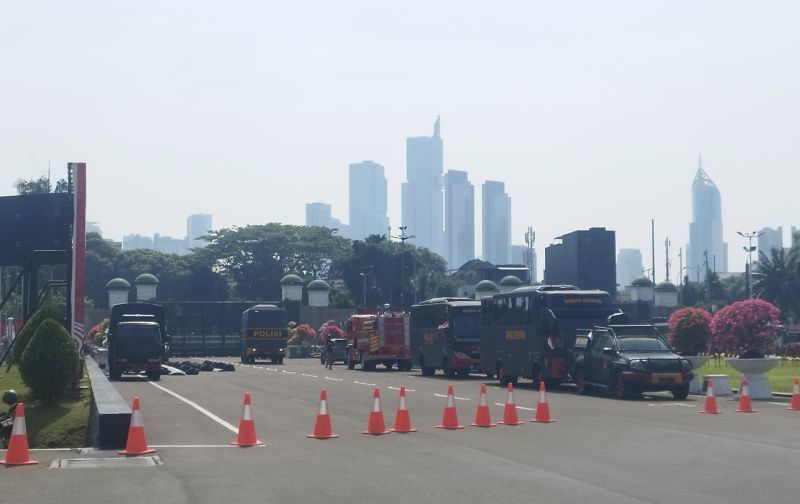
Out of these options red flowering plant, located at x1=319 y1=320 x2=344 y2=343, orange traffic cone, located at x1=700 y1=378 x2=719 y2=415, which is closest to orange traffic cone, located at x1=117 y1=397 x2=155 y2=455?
orange traffic cone, located at x1=700 y1=378 x2=719 y2=415

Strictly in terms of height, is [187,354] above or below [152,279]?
below

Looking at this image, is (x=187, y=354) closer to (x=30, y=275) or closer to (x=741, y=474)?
(x=30, y=275)

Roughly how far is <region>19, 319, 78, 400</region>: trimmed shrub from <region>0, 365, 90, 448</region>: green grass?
0.40 metres

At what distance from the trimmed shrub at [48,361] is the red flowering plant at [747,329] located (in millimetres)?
17361

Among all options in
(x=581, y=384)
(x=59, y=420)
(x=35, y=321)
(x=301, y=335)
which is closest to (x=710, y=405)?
(x=581, y=384)

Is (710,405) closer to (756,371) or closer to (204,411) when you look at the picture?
(756,371)

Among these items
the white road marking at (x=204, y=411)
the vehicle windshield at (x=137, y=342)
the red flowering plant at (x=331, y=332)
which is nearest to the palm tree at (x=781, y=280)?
the red flowering plant at (x=331, y=332)

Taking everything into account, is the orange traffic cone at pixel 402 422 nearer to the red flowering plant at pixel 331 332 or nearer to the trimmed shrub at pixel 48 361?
the trimmed shrub at pixel 48 361

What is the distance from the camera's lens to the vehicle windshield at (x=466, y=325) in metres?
44.9

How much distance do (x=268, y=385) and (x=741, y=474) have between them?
2552cm

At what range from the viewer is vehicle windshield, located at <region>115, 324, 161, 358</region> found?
42.7m

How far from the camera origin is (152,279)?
8662cm

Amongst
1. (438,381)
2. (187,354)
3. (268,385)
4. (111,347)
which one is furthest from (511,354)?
(187,354)

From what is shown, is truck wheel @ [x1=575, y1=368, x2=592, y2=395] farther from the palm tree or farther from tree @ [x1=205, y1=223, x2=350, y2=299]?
tree @ [x1=205, y1=223, x2=350, y2=299]
